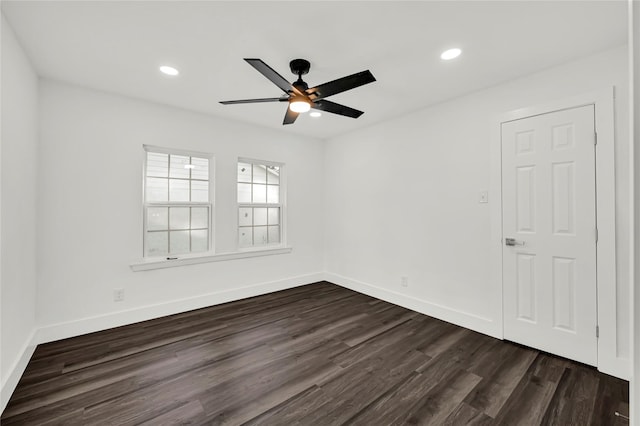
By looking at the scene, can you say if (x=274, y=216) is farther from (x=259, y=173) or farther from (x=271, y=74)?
(x=271, y=74)

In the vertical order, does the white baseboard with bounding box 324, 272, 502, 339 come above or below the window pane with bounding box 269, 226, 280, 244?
below

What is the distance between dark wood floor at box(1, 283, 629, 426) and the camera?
193 cm

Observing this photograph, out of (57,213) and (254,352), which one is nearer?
(254,352)

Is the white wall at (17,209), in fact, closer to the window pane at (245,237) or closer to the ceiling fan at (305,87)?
the ceiling fan at (305,87)

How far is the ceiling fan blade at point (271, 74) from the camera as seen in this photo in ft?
6.52

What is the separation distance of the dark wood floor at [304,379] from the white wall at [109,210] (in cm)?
33

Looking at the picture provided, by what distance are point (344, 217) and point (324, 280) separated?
121 centimetres

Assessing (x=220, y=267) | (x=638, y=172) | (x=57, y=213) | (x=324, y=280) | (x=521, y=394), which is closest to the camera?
(x=638, y=172)

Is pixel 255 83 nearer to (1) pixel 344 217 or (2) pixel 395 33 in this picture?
(2) pixel 395 33

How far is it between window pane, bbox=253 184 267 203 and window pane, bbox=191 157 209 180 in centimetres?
76

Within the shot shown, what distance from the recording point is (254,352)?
8.89 ft

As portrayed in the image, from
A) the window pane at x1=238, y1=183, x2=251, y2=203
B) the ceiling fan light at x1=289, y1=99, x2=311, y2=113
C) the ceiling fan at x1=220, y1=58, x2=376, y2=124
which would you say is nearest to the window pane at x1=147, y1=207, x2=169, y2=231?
the window pane at x1=238, y1=183, x2=251, y2=203

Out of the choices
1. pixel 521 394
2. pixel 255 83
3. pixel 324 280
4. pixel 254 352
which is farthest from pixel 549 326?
pixel 255 83

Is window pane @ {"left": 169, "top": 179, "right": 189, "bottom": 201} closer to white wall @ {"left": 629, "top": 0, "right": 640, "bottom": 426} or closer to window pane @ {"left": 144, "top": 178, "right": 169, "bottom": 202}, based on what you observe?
window pane @ {"left": 144, "top": 178, "right": 169, "bottom": 202}
